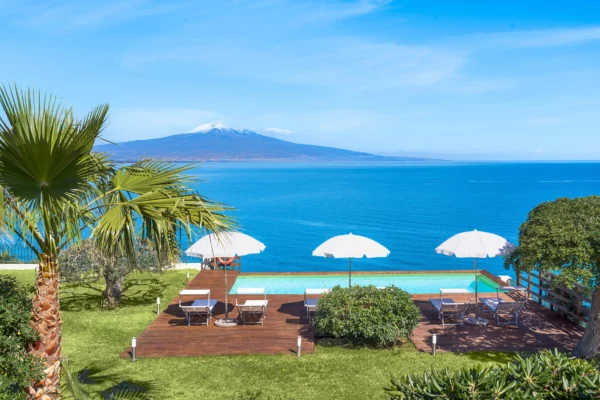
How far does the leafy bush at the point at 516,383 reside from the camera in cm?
414

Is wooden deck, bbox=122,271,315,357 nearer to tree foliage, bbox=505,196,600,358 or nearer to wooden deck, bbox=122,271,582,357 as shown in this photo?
wooden deck, bbox=122,271,582,357

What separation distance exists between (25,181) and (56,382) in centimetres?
244

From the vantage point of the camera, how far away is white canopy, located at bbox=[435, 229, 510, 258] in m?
11.4

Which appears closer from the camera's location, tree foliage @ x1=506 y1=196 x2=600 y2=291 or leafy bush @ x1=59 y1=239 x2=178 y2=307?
tree foliage @ x1=506 y1=196 x2=600 y2=291

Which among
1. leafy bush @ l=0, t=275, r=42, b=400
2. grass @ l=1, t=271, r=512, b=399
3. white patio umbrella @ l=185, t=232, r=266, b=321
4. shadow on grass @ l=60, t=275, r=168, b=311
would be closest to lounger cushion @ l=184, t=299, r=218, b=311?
white patio umbrella @ l=185, t=232, r=266, b=321

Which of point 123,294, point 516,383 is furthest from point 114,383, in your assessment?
point 123,294

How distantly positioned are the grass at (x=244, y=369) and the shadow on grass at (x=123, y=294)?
7.06 feet

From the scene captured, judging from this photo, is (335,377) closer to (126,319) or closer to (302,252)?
(126,319)

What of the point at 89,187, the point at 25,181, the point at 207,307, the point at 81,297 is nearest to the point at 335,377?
the point at 207,307

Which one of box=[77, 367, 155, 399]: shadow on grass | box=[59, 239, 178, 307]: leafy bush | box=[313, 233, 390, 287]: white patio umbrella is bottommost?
box=[77, 367, 155, 399]: shadow on grass

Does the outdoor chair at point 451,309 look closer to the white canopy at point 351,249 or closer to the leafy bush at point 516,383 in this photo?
the white canopy at point 351,249

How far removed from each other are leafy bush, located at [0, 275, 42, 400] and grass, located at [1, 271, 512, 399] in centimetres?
260

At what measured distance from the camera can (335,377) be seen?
859 centimetres

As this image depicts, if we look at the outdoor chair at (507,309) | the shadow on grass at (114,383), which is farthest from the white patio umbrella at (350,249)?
the shadow on grass at (114,383)
